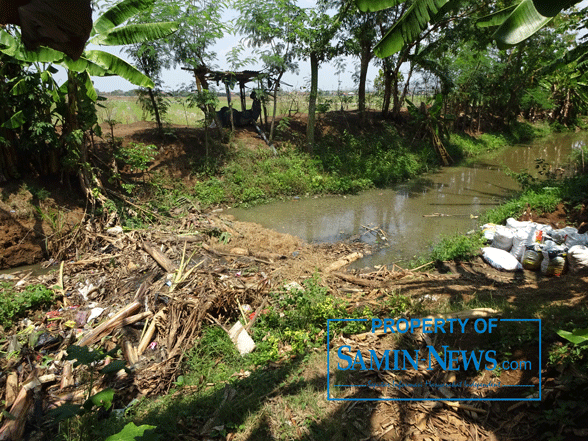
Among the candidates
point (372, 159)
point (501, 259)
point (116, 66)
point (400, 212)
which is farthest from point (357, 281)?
point (372, 159)

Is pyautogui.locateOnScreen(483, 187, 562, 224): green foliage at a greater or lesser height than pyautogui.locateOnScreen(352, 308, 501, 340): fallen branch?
greater

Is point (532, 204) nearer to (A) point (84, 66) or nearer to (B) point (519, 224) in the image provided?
(B) point (519, 224)

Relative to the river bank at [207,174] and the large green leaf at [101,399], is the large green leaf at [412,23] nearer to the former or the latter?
the large green leaf at [101,399]

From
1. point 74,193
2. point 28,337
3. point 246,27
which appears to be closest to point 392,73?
point 246,27

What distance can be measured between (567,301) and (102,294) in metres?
6.26

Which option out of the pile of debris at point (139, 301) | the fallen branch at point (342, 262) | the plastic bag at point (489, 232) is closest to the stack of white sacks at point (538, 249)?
the plastic bag at point (489, 232)

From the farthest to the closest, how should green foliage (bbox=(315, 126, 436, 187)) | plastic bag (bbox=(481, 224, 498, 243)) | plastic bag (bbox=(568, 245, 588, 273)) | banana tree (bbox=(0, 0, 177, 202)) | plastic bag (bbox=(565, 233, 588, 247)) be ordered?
green foliage (bbox=(315, 126, 436, 187)), plastic bag (bbox=(481, 224, 498, 243)), banana tree (bbox=(0, 0, 177, 202)), plastic bag (bbox=(565, 233, 588, 247)), plastic bag (bbox=(568, 245, 588, 273))

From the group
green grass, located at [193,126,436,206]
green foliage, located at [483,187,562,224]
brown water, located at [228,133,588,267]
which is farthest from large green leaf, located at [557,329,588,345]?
green grass, located at [193,126,436,206]

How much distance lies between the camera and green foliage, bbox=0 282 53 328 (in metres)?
4.69

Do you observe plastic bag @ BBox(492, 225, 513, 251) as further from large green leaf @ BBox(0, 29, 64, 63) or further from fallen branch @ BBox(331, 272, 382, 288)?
large green leaf @ BBox(0, 29, 64, 63)

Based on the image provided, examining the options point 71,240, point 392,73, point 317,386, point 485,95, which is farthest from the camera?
point 485,95

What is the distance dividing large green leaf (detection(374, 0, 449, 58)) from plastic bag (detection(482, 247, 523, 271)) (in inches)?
168

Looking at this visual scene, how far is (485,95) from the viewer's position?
61.5 feet

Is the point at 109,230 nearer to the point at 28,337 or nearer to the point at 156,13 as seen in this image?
the point at 28,337
